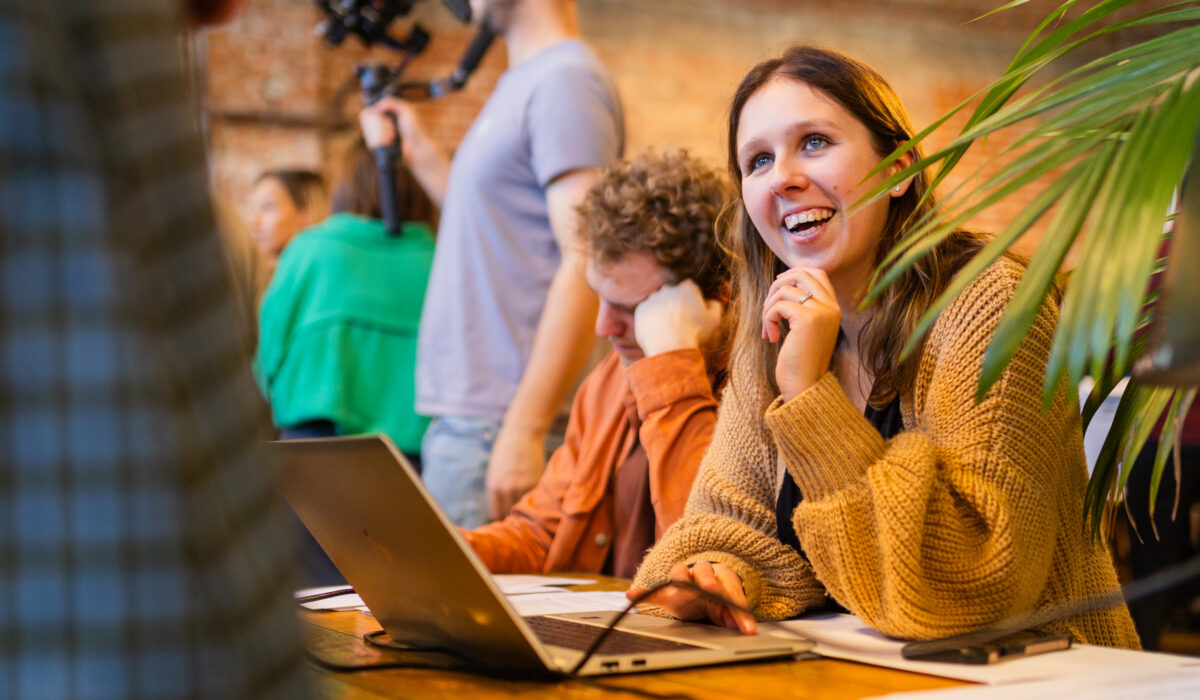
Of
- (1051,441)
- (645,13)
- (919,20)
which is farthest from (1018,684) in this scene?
(919,20)

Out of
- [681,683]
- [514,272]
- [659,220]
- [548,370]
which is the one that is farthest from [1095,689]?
[514,272]

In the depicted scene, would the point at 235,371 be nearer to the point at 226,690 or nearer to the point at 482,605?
the point at 226,690

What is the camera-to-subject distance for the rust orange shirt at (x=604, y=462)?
1.57 m

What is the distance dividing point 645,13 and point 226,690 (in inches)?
233

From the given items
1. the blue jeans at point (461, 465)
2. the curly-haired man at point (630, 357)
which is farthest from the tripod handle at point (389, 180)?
the curly-haired man at point (630, 357)

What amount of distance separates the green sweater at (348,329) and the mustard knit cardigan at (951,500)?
1.49m

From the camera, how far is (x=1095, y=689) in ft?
2.43

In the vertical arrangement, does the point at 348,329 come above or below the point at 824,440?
above

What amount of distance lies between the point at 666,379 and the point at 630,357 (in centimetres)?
21

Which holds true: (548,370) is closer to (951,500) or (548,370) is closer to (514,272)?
(514,272)

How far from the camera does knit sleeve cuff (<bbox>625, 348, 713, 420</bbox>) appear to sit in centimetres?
160

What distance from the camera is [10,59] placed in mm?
275

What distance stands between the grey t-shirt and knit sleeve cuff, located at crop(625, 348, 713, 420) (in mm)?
472

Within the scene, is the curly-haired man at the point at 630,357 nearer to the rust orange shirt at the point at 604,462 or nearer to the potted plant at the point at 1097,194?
the rust orange shirt at the point at 604,462
